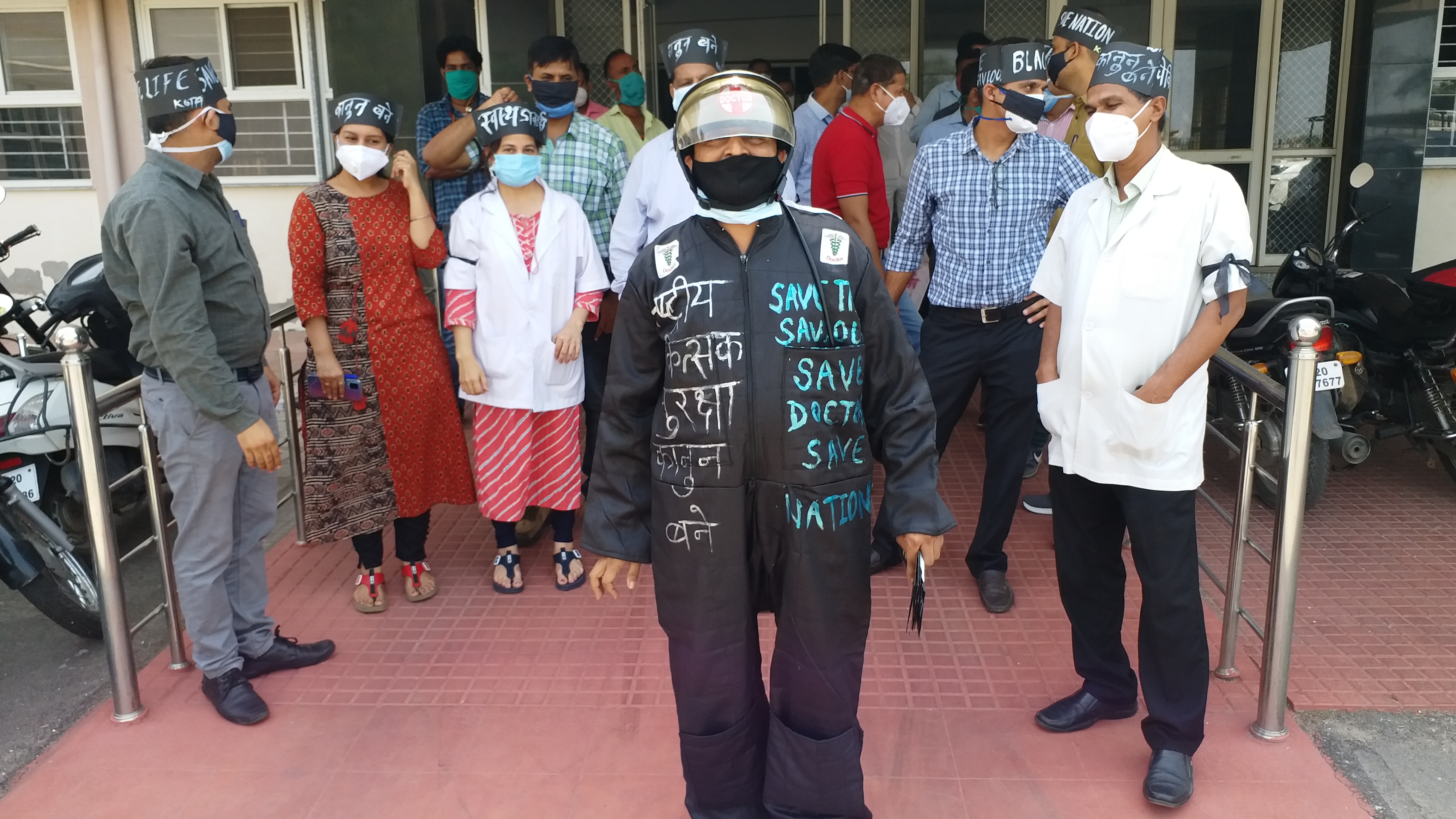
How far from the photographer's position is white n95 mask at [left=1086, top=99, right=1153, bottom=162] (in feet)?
9.22

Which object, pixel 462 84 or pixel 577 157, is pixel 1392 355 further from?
pixel 462 84

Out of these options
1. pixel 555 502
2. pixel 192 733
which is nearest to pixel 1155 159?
pixel 555 502

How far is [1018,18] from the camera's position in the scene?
8.47 metres

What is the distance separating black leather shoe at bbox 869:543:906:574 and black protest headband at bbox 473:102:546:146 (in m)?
2.05

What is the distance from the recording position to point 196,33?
855cm

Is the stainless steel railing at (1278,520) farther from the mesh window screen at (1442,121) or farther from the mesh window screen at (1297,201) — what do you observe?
the mesh window screen at (1442,121)

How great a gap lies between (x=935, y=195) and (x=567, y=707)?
7.23 ft

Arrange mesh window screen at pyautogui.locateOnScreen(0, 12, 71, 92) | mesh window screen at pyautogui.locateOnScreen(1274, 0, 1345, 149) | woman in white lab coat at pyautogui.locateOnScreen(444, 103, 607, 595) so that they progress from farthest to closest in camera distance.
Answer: mesh window screen at pyautogui.locateOnScreen(0, 12, 71, 92) < mesh window screen at pyautogui.locateOnScreen(1274, 0, 1345, 149) < woman in white lab coat at pyautogui.locateOnScreen(444, 103, 607, 595)

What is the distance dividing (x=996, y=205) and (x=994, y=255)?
177mm

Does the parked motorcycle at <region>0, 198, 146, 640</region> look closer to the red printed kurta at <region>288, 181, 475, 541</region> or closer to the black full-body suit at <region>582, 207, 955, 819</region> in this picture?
the red printed kurta at <region>288, 181, 475, 541</region>

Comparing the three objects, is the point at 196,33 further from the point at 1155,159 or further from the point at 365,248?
the point at 1155,159

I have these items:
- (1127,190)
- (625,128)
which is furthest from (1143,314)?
(625,128)

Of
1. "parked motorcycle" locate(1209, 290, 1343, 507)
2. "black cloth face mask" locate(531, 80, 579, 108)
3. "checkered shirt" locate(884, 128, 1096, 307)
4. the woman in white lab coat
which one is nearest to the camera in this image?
"checkered shirt" locate(884, 128, 1096, 307)

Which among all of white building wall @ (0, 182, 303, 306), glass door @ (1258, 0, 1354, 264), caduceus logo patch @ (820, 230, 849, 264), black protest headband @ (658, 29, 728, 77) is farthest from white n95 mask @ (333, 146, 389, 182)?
glass door @ (1258, 0, 1354, 264)
